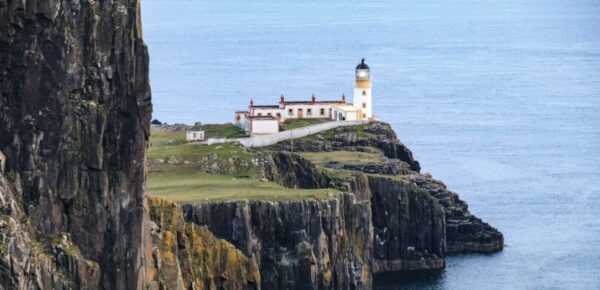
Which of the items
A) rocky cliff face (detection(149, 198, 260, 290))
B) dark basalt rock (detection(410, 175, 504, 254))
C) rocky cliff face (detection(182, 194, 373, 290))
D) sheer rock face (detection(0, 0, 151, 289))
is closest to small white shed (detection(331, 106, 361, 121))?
dark basalt rock (detection(410, 175, 504, 254))

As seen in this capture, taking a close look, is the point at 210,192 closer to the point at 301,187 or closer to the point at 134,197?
the point at 301,187

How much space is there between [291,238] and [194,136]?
35.4 meters

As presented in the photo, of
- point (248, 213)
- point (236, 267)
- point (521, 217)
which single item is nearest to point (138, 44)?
point (236, 267)

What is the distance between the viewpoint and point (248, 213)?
134 metres

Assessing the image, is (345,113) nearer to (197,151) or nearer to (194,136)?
(194,136)

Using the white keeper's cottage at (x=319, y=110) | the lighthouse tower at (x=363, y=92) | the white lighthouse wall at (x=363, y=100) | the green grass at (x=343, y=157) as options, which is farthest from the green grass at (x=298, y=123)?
the green grass at (x=343, y=157)

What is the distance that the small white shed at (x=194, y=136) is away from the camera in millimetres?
167875

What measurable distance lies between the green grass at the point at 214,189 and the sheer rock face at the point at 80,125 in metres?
48.1

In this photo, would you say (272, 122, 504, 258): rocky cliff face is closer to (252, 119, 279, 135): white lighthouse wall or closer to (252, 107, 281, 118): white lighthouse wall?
(252, 119, 279, 135): white lighthouse wall

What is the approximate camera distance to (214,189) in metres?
141

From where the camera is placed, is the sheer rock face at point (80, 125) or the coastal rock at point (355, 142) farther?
the coastal rock at point (355, 142)

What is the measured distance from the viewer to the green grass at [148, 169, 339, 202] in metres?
137

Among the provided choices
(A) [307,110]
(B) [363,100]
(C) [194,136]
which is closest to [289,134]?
(C) [194,136]

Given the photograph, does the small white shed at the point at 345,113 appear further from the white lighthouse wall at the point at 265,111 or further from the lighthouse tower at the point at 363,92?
the white lighthouse wall at the point at 265,111
